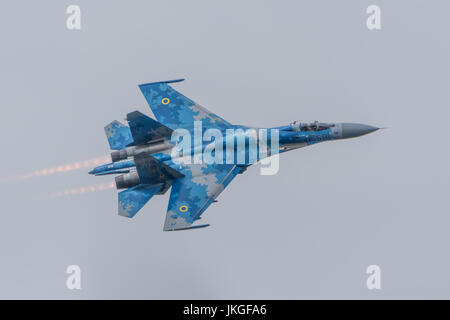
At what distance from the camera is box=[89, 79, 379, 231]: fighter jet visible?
44.8 metres

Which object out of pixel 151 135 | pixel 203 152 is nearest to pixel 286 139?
pixel 203 152

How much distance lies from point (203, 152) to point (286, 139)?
487 cm

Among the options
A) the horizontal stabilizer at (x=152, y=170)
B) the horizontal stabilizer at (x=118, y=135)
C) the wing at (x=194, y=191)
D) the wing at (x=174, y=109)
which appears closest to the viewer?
the wing at (x=194, y=191)

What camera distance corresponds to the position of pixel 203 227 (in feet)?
143

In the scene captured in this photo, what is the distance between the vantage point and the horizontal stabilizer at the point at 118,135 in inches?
1839

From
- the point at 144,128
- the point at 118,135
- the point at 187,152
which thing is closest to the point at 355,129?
the point at 187,152

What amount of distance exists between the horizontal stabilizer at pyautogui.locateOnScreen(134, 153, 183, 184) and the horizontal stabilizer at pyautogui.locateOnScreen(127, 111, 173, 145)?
5.54 feet

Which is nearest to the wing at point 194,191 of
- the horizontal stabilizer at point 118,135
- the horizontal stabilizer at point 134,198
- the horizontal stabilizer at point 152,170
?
the horizontal stabilizer at point 152,170

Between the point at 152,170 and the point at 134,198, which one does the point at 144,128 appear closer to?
the point at 152,170

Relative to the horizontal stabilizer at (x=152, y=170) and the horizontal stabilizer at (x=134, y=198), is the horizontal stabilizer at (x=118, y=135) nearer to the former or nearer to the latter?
the horizontal stabilizer at (x=152, y=170)

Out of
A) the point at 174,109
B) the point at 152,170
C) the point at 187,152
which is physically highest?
the point at 174,109

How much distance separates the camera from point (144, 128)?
4541 centimetres

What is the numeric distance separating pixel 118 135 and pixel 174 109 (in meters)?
3.67

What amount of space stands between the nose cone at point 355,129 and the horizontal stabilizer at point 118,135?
40.7 feet
